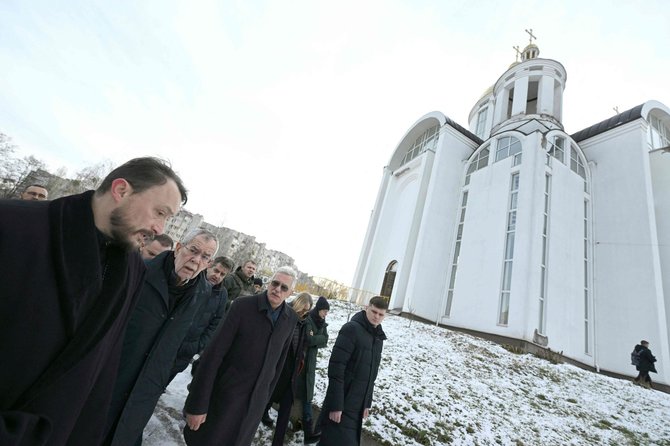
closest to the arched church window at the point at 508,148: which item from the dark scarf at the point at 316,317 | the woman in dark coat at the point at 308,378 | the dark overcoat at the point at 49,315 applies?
the dark scarf at the point at 316,317

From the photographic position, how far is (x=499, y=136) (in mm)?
19203

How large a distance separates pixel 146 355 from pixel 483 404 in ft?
22.4

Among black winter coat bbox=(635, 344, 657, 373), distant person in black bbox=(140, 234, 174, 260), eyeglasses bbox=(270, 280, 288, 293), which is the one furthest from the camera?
black winter coat bbox=(635, 344, 657, 373)

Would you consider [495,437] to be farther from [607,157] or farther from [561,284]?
[607,157]

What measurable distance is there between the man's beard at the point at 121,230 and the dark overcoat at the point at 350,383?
120 inches

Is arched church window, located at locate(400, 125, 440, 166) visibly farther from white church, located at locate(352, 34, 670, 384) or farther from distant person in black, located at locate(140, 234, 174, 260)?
distant person in black, located at locate(140, 234, 174, 260)

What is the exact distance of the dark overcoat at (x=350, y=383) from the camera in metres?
3.67

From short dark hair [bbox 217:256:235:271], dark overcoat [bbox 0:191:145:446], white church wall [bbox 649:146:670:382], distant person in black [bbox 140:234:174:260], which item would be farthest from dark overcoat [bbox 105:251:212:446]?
white church wall [bbox 649:146:670:382]

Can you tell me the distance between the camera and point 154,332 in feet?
8.09

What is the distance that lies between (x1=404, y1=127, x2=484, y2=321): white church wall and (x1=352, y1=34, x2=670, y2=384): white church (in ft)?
0.24

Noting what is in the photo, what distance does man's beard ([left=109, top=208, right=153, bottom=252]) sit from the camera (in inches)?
50.8

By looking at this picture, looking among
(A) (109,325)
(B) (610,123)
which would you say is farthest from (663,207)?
(A) (109,325)

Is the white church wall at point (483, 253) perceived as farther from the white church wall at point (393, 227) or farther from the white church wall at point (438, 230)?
the white church wall at point (393, 227)

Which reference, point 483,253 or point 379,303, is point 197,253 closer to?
point 379,303
